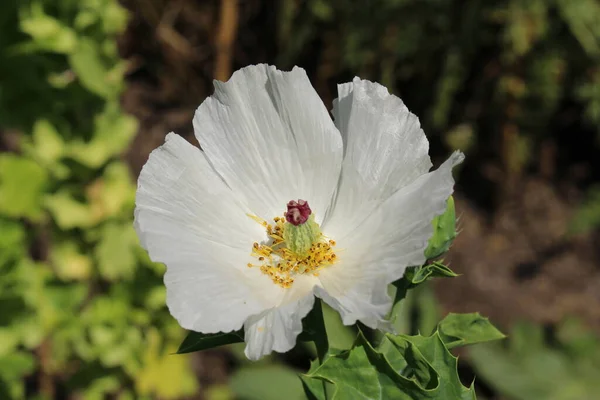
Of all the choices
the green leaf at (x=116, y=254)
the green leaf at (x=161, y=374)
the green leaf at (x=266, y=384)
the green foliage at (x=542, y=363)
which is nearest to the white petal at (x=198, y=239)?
the green leaf at (x=116, y=254)

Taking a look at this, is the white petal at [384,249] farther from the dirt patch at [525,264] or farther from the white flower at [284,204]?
the dirt patch at [525,264]

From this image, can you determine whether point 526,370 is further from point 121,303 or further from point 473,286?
point 121,303

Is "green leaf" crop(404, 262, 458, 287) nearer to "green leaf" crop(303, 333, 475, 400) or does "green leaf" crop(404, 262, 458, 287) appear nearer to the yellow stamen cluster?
"green leaf" crop(303, 333, 475, 400)

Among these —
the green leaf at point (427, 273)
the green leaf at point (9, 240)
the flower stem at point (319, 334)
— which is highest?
the green leaf at point (427, 273)

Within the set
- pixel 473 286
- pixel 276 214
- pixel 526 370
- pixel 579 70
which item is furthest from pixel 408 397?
pixel 579 70

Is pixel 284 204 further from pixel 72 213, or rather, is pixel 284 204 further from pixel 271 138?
pixel 72 213

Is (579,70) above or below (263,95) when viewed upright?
below

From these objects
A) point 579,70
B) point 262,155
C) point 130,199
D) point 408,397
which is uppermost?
point 262,155
